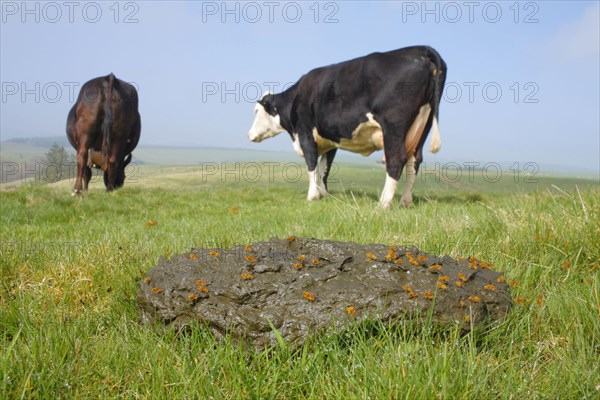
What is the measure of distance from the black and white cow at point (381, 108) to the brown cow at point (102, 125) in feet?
15.4

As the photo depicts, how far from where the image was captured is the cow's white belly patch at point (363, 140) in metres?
8.84

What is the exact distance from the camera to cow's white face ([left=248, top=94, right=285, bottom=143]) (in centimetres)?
1287

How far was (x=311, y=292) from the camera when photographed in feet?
8.08

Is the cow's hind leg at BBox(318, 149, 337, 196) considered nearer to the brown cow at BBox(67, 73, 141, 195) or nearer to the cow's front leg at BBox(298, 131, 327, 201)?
the cow's front leg at BBox(298, 131, 327, 201)

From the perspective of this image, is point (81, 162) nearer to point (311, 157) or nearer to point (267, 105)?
point (267, 105)

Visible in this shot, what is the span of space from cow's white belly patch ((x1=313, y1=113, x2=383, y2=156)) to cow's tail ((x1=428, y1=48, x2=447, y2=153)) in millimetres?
924

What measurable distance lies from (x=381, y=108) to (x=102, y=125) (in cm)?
716

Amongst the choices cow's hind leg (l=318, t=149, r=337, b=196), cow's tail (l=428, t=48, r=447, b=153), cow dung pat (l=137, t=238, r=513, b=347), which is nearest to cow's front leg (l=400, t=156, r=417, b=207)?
cow's tail (l=428, t=48, r=447, b=153)

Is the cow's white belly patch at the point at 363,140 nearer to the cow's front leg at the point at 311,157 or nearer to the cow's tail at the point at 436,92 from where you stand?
the cow's front leg at the point at 311,157

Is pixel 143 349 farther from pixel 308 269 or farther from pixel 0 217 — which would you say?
pixel 0 217

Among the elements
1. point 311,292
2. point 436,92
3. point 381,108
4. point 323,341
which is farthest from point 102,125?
point 323,341

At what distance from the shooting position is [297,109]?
437 inches

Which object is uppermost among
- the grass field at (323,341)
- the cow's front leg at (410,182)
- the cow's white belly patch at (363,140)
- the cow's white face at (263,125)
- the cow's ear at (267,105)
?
the cow's ear at (267,105)

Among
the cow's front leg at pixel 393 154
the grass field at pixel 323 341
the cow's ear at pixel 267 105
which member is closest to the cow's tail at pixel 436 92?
the cow's front leg at pixel 393 154
